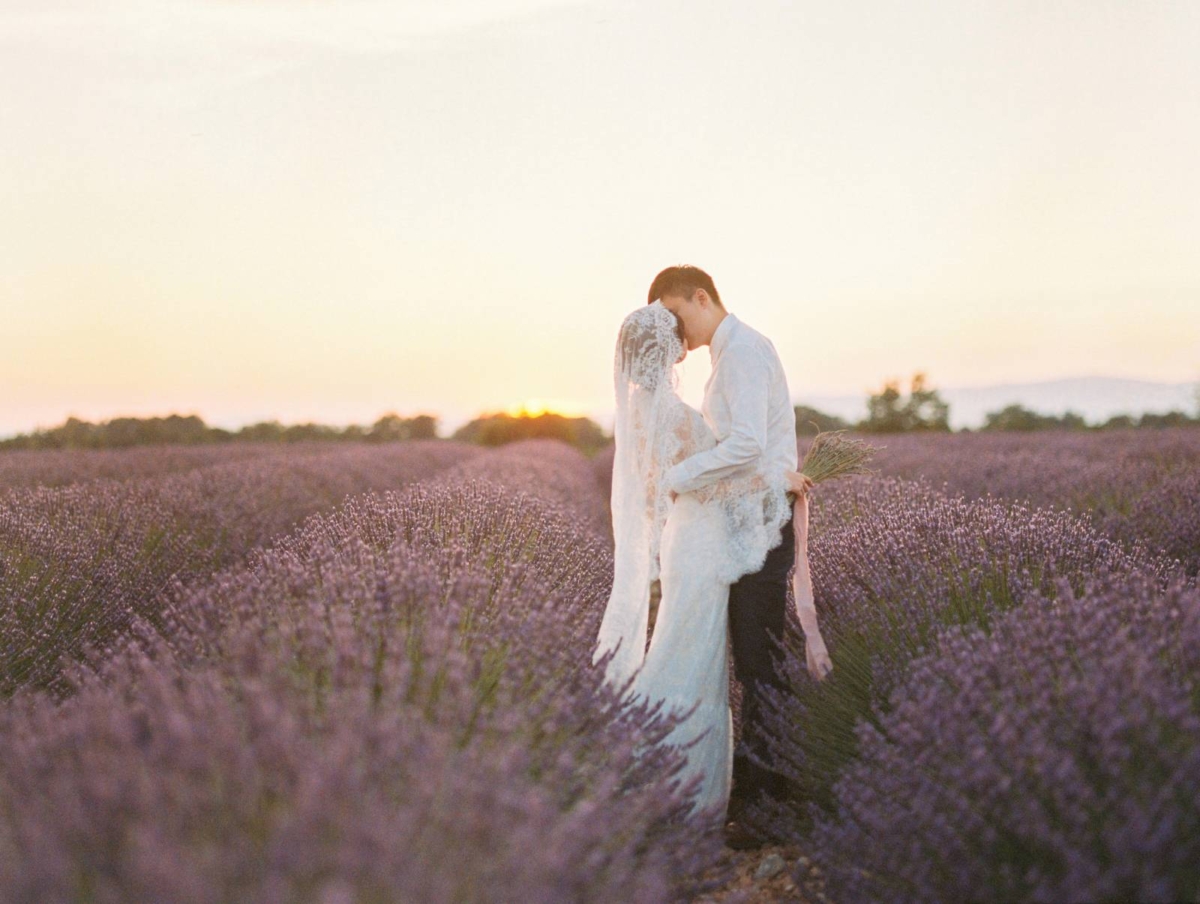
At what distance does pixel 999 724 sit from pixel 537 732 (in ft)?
2.89

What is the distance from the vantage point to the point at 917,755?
1.99 meters

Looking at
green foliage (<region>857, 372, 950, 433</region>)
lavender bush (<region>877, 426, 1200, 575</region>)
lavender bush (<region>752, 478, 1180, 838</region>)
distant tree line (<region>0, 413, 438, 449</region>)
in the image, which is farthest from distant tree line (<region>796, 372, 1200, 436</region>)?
lavender bush (<region>752, 478, 1180, 838</region>)

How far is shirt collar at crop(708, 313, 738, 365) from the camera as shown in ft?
9.92

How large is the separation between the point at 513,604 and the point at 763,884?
1081 mm

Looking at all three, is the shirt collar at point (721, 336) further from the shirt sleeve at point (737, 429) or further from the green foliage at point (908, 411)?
the green foliage at point (908, 411)

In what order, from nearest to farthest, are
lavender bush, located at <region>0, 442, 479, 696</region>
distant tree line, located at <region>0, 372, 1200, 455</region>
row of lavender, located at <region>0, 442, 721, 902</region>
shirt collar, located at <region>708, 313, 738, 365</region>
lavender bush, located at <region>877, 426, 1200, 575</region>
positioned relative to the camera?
row of lavender, located at <region>0, 442, 721, 902</region> < shirt collar, located at <region>708, 313, 738, 365</region> < lavender bush, located at <region>0, 442, 479, 696</region> < lavender bush, located at <region>877, 426, 1200, 575</region> < distant tree line, located at <region>0, 372, 1200, 455</region>

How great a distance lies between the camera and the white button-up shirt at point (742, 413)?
2.93 metres

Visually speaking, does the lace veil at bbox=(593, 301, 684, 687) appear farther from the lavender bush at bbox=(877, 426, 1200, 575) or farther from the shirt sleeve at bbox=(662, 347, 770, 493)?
the lavender bush at bbox=(877, 426, 1200, 575)

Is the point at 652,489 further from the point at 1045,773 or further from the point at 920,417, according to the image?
the point at 920,417

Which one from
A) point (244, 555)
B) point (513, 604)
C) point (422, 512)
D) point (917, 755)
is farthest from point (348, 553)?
point (244, 555)

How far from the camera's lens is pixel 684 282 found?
10.2ft

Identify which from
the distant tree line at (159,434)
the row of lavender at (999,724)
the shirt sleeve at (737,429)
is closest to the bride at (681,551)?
the shirt sleeve at (737,429)

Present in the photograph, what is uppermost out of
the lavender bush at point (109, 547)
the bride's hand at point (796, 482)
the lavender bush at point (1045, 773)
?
the bride's hand at point (796, 482)

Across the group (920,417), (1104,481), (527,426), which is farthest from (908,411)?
(1104,481)
